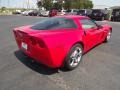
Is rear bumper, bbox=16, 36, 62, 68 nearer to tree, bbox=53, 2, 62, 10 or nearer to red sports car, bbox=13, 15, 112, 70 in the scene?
red sports car, bbox=13, 15, 112, 70

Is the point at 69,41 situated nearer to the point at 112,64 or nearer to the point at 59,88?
the point at 59,88

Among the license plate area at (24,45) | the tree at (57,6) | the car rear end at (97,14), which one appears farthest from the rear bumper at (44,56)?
the tree at (57,6)

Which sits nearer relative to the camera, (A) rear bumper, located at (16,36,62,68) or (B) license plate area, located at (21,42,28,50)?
(A) rear bumper, located at (16,36,62,68)

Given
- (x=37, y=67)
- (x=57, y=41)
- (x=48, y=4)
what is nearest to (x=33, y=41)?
(x=57, y=41)

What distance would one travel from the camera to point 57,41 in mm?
4094

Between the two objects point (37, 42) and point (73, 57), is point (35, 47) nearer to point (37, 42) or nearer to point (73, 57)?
point (37, 42)

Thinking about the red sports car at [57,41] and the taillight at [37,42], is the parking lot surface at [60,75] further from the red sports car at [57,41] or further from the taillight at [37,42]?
the taillight at [37,42]

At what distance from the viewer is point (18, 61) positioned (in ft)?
17.3

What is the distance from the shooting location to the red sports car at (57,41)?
4027mm

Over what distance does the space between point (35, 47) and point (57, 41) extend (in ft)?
1.71

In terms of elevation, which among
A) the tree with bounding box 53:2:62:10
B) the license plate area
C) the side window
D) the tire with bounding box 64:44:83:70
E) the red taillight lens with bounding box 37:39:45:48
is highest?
the tree with bounding box 53:2:62:10

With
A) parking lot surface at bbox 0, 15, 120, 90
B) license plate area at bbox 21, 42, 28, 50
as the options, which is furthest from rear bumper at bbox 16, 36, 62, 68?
parking lot surface at bbox 0, 15, 120, 90

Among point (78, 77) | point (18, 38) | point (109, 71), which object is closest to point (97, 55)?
point (109, 71)

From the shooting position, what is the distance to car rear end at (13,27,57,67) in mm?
3994
